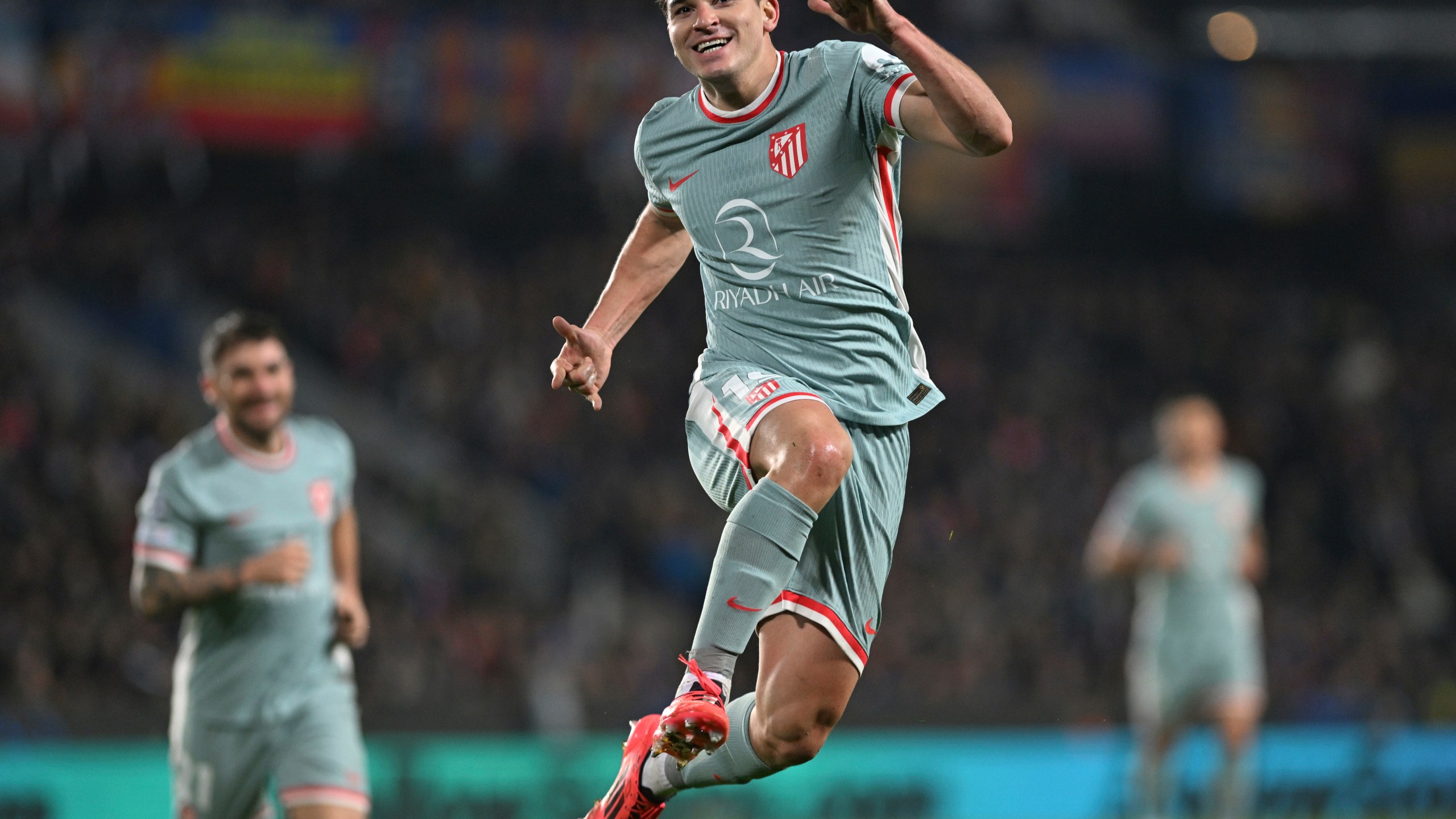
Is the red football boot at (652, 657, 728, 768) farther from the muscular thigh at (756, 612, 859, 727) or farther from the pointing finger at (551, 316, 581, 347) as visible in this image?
the pointing finger at (551, 316, 581, 347)

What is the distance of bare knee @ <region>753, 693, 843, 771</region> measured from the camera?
3.77 meters

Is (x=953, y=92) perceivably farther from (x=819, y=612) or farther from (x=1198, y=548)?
(x=1198, y=548)

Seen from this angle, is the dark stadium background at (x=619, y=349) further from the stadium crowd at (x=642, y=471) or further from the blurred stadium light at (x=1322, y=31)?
the blurred stadium light at (x=1322, y=31)

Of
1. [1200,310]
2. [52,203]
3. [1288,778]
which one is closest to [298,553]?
[1288,778]

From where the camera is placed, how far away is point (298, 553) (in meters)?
5.07

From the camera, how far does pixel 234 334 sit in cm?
532

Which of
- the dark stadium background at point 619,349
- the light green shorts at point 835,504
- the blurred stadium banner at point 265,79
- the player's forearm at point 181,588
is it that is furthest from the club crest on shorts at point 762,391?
the blurred stadium banner at point 265,79

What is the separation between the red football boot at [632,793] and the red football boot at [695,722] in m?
0.65

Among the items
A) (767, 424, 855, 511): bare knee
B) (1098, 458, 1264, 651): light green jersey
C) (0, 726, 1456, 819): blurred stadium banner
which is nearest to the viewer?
Result: (767, 424, 855, 511): bare knee

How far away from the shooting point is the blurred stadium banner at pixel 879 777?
861 centimetres

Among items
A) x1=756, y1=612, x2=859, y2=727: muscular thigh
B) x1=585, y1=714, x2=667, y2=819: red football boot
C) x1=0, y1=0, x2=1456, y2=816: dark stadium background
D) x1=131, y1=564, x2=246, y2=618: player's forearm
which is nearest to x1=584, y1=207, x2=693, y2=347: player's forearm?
x1=756, y1=612, x2=859, y2=727: muscular thigh

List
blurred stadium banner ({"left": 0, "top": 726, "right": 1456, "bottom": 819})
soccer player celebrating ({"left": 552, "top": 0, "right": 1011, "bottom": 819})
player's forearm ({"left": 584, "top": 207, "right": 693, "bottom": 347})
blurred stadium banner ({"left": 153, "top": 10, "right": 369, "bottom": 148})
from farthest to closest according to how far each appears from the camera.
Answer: blurred stadium banner ({"left": 153, "top": 10, "right": 369, "bottom": 148})
blurred stadium banner ({"left": 0, "top": 726, "right": 1456, "bottom": 819})
player's forearm ({"left": 584, "top": 207, "right": 693, "bottom": 347})
soccer player celebrating ({"left": 552, "top": 0, "right": 1011, "bottom": 819})

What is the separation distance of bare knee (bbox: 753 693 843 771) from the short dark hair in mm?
2474

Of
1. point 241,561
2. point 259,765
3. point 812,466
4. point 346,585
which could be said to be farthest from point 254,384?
point 812,466
